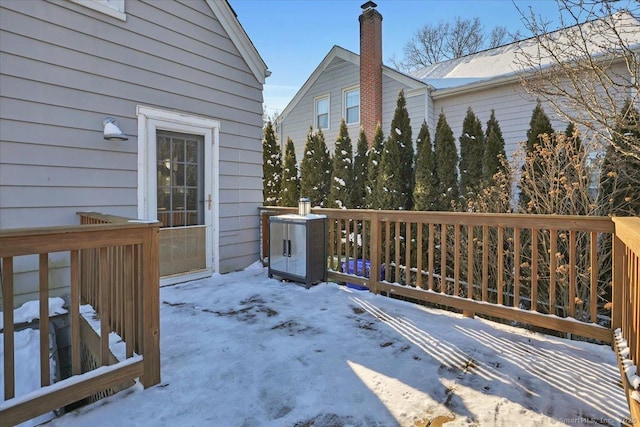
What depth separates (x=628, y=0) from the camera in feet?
9.70

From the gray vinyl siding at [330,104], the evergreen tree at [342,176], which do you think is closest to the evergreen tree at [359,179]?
the evergreen tree at [342,176]

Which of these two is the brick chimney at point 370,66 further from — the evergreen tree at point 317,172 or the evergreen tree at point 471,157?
the evergreen tree at point 471,157

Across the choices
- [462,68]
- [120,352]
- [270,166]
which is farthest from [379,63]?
[120,352]

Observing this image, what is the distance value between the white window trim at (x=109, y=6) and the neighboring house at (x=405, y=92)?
6.03m

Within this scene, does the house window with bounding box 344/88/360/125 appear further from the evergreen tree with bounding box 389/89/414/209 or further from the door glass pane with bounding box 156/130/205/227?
the door glass pane with bounding box 156/130/205/227

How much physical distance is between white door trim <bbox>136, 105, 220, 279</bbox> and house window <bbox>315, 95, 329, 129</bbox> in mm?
5981

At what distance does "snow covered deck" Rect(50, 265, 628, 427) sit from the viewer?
1.80 meters

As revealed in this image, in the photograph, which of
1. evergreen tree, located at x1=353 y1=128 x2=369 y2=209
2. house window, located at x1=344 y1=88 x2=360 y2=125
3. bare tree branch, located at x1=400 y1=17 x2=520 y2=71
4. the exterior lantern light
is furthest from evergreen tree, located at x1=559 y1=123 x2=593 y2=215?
bare tree branch, located at x1=400 y1=17 x2=520 y2=71

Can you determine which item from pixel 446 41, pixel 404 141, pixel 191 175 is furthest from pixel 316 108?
pixel 446 41

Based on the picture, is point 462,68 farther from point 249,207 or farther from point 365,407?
point 365,407

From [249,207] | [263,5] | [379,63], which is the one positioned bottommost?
[249,207]

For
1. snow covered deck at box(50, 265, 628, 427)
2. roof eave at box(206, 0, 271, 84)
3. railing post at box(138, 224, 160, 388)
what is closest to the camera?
snow covered deck at box(50, 265, 628, 427)

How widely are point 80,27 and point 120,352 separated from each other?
3215mm

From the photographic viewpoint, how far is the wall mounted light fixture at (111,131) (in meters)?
3.65
